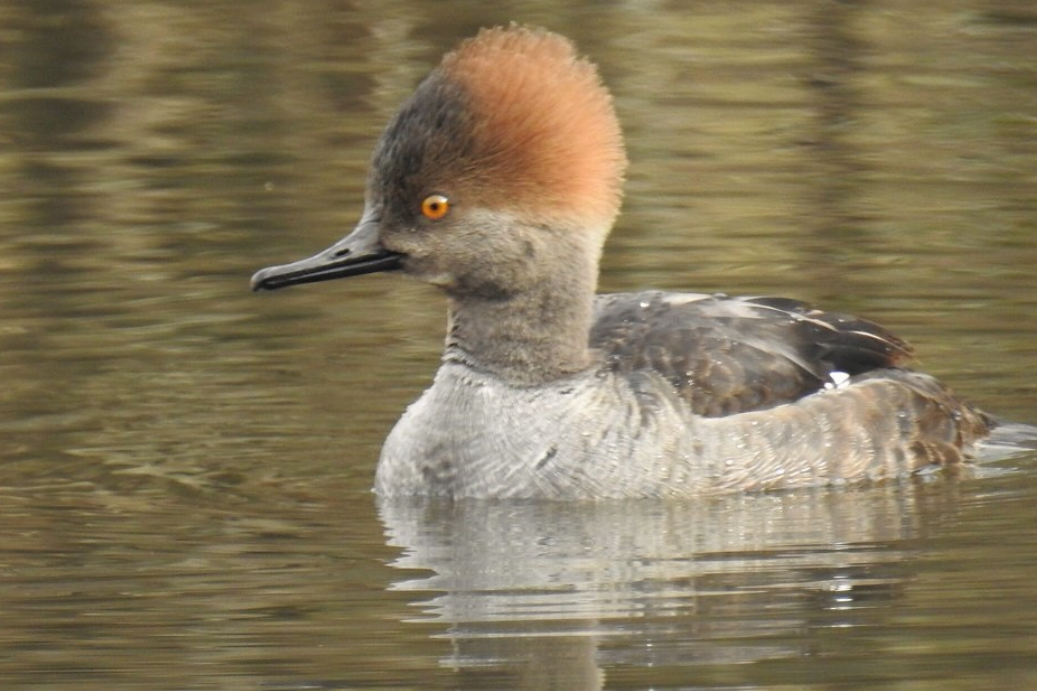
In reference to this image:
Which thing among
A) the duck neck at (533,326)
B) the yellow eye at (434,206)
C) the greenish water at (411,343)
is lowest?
the greenish water at (411,343)

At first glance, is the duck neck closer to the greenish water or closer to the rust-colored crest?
the rust-colored crest

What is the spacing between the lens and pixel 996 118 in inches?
648

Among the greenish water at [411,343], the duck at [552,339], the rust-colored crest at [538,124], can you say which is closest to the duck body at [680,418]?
the duck at [552,339]

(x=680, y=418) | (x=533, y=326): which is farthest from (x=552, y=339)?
(x=680, y=418)

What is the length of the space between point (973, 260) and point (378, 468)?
451 centimetres

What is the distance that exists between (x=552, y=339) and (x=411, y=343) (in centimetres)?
247

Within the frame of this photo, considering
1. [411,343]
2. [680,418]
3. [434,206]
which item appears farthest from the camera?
[411,343]

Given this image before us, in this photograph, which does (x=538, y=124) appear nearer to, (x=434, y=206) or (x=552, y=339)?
(x=434, y=206)

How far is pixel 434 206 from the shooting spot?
979 cm

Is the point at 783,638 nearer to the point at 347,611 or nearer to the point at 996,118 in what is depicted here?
the point at 347,611

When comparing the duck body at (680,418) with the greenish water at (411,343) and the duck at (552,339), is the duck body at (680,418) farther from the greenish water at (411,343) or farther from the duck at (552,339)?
the greenish water at (411,343)

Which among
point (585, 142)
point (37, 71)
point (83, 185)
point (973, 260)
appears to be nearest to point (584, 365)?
point (585, 142)

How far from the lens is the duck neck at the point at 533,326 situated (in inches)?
396

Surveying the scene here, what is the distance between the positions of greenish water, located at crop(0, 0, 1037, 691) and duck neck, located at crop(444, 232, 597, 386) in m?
0.68
